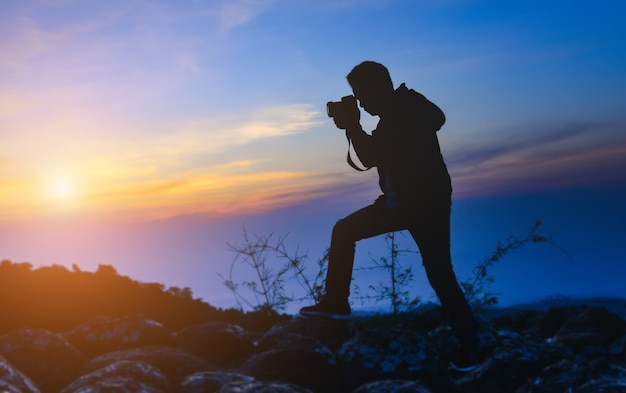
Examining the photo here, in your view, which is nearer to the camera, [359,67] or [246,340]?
[359,67]

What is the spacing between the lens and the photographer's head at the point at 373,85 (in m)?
6.88

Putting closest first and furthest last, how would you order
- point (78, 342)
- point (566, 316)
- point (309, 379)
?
point (309, 379) → point (78, 342) → point (566, 316)

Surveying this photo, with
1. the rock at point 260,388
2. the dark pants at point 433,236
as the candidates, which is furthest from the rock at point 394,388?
the dark pants at point 433,236

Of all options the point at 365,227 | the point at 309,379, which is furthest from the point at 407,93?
the point at 309,379

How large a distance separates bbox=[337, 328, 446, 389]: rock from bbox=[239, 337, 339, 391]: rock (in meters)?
0.18

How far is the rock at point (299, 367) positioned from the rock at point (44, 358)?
94.0 inches

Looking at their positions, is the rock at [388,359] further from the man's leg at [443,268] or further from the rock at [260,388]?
the rock at [260,388]

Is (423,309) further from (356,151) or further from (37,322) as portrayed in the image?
(37,322)

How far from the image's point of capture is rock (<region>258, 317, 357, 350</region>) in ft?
28.9

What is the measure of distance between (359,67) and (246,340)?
4592 millimetres

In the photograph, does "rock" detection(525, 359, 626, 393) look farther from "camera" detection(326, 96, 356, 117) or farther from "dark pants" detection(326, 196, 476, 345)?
"camera" detection(326, 96, 356, 117)

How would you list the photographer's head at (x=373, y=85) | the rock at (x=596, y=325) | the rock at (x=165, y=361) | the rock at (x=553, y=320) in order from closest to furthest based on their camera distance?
the photographer's head at (x=373, y=85) → the rock at (x=165, y=361) → the rock at (x=596, y=325) → the rock at (x=553, y=320)

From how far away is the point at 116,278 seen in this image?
14.8 meters

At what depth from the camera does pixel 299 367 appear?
7355mm
